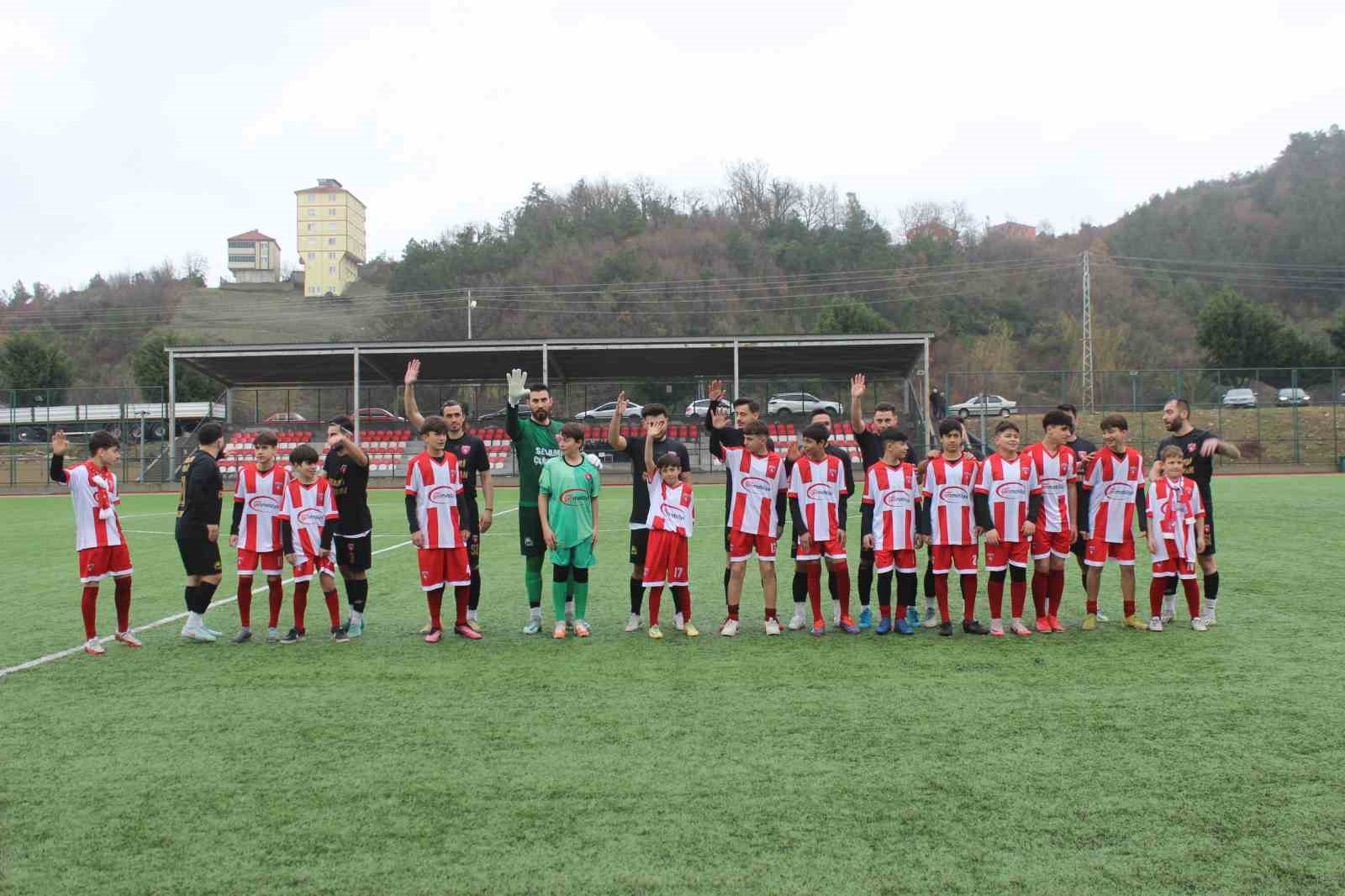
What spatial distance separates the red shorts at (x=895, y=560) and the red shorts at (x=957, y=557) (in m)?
0.17

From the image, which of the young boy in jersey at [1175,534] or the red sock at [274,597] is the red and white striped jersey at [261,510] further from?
the young boy in jersey at [1175,534]

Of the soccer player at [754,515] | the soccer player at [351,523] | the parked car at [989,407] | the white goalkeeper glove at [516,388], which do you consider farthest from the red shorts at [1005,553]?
the parked car at [989,407]

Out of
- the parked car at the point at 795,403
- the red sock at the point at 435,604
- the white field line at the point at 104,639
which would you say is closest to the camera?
the white field line at the point at 104,639

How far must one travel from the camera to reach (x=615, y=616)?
27.9 feet

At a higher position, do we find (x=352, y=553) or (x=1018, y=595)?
(x=352, y=553)

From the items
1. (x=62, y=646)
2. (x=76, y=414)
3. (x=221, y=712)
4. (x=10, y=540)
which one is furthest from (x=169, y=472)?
(x=221, y=712)

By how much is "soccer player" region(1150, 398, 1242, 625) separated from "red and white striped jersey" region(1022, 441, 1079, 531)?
0.78 meters

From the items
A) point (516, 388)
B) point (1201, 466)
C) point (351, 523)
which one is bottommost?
point (351, 523)

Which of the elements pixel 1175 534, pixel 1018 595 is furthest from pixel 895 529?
pixel 1175 534

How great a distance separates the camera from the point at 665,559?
766 cm

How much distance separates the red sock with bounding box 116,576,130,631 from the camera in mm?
7492

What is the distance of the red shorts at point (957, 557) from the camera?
7484mm

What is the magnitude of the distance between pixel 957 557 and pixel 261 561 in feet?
18.2

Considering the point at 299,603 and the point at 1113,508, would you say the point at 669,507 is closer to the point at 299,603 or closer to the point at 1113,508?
the point at 299,603
